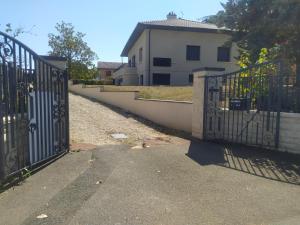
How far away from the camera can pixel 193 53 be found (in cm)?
2925

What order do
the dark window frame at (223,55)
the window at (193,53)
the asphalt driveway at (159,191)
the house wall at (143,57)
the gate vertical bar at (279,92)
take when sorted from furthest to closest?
the dark window frame at (223,55), the window at (193,53), the house wall at (143,57), the gate vertical bar at (279,92), the asphalt driveway at (159,191)

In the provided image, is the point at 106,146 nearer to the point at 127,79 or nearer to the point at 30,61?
the point at 30,61

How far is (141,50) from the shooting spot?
30.2 metres

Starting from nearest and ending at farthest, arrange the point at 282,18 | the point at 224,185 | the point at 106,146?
the point at 224,185, the point at 106,146, the point at 282,18

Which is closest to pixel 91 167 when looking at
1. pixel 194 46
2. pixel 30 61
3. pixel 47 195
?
pixel 47 195


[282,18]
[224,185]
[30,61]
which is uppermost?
[282,18]

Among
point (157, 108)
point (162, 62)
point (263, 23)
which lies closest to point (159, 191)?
point (157, 108)

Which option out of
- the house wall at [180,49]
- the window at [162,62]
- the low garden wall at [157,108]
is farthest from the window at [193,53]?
the low garden wall at [157,108]

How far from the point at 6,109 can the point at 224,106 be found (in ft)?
20.2

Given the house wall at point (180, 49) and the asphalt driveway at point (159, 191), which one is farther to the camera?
the house wall at point (180, 49)

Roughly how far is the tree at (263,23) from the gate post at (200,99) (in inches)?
121

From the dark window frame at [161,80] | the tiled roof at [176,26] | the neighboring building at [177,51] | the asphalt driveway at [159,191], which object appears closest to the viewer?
the asphalt driveway at [159,191]

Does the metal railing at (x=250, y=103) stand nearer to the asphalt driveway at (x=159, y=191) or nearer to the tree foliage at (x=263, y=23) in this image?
the asphalt driveway at (x=159, y=191)

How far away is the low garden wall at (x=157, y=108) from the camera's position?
1125 centimetres
